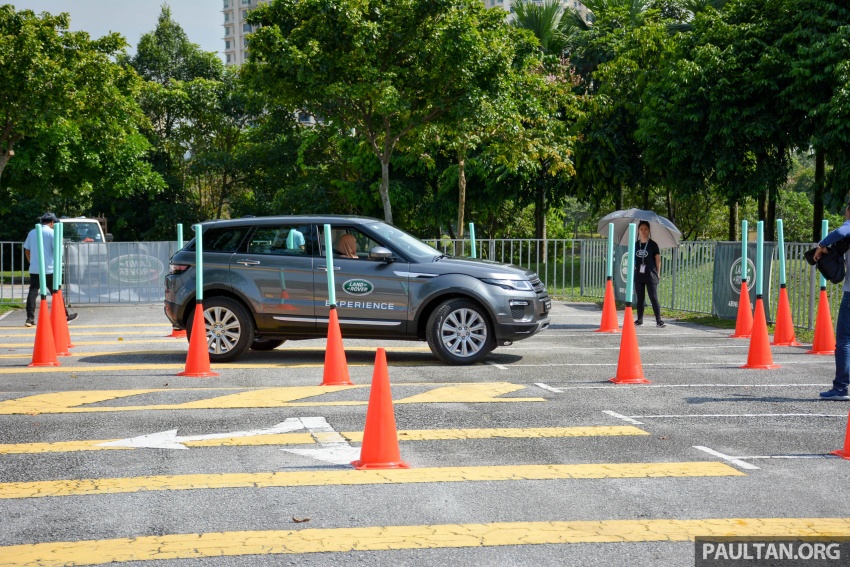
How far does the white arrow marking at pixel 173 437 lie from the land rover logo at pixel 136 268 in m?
17.8

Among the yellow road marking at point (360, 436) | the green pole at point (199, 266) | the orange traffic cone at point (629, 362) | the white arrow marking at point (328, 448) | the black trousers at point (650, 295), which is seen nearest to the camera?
the white arrow marking at point (328, 448)

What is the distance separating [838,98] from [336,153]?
99.7 feet

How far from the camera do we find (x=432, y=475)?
6.81 meters

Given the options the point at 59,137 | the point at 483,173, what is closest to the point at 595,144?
the point at 483,173

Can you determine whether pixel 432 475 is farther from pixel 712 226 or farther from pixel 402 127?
pixel 712 226

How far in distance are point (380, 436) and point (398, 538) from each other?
1.66 m

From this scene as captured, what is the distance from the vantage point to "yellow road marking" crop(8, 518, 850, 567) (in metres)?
5.13

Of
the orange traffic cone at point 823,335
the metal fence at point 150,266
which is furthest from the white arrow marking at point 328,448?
the metal fence at point 150,266

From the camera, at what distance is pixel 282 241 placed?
1306 centimetres

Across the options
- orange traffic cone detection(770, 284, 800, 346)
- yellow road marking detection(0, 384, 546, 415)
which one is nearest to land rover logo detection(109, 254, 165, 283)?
yellow road marking detection(0, 384, 546, 415)

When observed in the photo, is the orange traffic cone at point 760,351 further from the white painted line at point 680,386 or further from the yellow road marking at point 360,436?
the yellow road marking at point 360,436

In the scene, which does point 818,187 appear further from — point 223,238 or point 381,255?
point 223,238

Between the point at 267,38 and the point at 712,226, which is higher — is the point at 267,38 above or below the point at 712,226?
above

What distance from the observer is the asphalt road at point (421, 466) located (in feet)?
17.5
